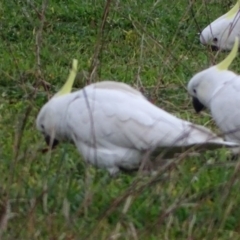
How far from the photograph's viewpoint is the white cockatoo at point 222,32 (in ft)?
19.5

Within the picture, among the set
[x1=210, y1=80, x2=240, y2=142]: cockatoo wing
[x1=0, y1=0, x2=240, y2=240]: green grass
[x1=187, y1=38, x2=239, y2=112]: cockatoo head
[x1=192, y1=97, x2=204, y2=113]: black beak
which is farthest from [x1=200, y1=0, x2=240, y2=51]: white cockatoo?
[x1=210, y1=80, x2=240, y2=142]: cockatoo wing

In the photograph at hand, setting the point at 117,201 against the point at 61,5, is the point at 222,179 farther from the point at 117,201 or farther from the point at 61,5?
the point at 61,5

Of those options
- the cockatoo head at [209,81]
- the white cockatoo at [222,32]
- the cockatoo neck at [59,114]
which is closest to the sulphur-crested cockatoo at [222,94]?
the cockatoo head at [209,81]

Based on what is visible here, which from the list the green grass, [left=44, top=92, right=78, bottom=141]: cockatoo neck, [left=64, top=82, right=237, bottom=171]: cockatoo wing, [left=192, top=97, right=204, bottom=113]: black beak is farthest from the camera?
[left=192, top=97, right=204, bottom=113]: black beak

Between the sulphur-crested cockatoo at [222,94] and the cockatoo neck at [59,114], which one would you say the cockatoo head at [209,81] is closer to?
the sulphur-crested cockatoo at [222,94]

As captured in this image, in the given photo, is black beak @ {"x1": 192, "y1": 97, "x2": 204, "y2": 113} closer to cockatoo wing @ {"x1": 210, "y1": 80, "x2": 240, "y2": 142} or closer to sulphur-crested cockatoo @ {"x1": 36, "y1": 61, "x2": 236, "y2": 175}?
cockatoo wing @ {"x1": 210, "y1": 80, "x2": 240, "y2": 142}

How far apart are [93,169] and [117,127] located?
0.35m

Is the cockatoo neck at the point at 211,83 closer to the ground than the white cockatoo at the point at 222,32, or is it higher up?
higher up

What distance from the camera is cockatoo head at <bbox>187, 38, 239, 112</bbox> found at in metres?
4.04

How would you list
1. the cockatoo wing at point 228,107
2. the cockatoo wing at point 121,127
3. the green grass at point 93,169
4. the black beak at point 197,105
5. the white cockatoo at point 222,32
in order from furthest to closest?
the white cockatoo at point 222,32 → the black beak at point 197,105 → the cockatoo wing at point 228,107 → the cockatoo wing at point 121,127 → the green grass at point 93,169

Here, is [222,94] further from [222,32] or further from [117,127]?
[222,32]

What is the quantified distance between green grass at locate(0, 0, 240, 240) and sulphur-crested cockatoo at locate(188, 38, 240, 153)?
0.15 meters

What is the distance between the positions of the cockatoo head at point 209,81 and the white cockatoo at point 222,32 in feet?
5.56

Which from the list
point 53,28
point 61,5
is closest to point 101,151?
point 53,28
